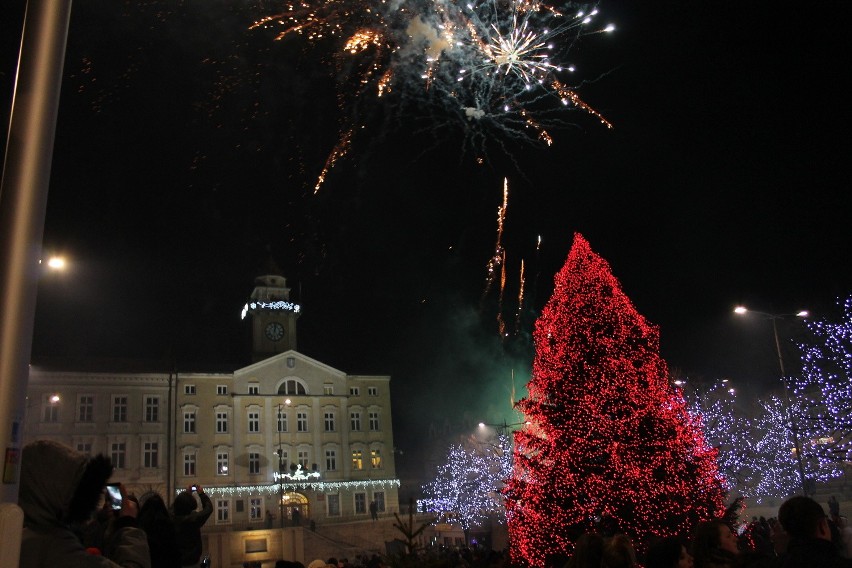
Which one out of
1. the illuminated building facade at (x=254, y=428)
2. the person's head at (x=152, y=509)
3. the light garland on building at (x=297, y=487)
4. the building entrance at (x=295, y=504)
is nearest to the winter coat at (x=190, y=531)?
the person's head at (x=152, y=509)

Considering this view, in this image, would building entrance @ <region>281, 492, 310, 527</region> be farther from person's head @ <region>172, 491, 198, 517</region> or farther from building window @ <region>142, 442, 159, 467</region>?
person's head @ <region>172, 491, 198, 517</region>

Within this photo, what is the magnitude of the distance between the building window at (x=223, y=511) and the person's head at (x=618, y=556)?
1891 inches

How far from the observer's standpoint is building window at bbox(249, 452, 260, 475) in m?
50.8

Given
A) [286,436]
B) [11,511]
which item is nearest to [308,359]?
[286,436]

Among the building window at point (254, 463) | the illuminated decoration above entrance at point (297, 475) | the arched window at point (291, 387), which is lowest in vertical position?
the illuminated decoration above entrance at point (297, 475)

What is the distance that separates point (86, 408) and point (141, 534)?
49.8 m

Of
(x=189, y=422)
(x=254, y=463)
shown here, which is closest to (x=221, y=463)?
(x=254, y=463)

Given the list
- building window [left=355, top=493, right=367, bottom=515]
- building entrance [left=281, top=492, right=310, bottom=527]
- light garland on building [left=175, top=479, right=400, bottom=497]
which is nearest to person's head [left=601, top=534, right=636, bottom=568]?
light garland on building [left=175, top=479, right=400, bottom=497]

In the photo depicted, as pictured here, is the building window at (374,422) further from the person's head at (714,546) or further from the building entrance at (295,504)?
the person's head at (714,546)

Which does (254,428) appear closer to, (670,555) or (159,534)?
(159,534)

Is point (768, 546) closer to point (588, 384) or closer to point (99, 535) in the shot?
point (588, 384)

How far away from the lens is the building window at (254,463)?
50.8m

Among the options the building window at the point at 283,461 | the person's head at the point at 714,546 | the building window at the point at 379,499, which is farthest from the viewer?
the building window at the point at 379,499

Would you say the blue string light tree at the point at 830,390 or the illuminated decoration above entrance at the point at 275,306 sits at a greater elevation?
the illuminated decoration above entrance at the point at 275,306
